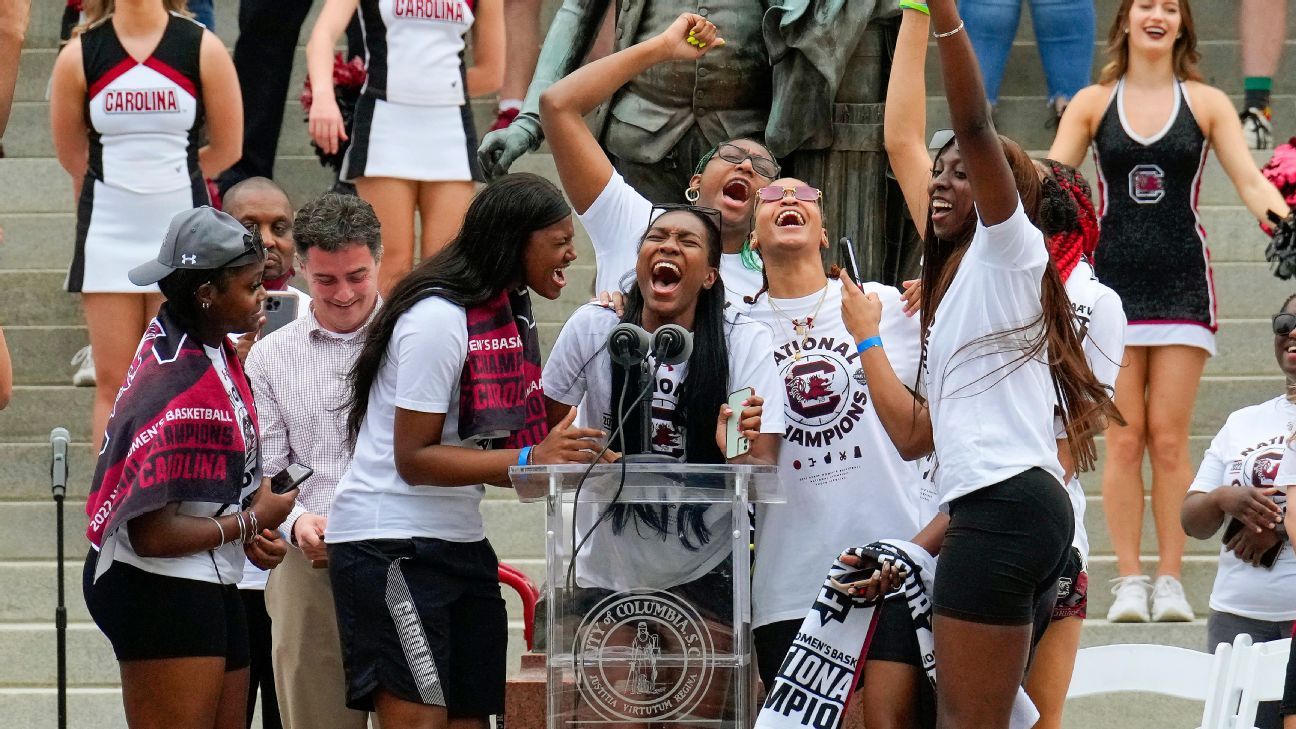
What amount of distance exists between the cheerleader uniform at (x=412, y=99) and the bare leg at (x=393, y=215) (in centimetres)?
4

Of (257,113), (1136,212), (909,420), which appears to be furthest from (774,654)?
(257,113)

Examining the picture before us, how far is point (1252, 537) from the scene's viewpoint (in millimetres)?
5598

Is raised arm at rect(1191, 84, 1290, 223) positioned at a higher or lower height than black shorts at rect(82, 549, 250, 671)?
higher

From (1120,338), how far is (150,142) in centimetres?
379

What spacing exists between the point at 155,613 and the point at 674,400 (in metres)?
1.17

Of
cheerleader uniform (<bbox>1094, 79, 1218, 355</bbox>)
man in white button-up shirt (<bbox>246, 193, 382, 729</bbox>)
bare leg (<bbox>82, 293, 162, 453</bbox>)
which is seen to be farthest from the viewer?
cheerleader uniform (<bbox>1094, 79, 1218, 355</bbox>)

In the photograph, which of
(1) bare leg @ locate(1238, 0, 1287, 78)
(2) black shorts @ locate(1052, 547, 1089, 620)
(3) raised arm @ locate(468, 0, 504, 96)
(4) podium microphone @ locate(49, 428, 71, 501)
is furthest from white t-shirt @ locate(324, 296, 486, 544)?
(1) bare leg @ locate(1238, 0, 1287, 78)

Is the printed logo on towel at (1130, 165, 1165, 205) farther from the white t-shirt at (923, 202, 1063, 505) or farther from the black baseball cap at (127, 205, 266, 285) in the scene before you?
the black baseball cap at (127, 205, 266, 285)

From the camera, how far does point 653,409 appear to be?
4316 millimetres

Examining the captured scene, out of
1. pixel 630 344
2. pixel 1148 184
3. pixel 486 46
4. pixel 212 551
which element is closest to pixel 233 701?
pixel 212 551

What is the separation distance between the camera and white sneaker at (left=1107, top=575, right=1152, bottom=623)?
6.74m

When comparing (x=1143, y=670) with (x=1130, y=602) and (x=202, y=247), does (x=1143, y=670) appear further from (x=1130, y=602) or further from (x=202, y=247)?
(x=202, y=247)

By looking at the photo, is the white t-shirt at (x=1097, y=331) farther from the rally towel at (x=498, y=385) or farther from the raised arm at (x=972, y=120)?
the rally towel at (x=498, y=385)

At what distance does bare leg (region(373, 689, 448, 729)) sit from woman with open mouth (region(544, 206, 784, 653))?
1.95ft
